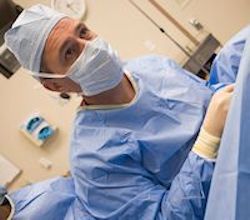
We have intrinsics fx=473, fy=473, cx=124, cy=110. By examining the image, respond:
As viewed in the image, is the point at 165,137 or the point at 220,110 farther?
the point at 165,137

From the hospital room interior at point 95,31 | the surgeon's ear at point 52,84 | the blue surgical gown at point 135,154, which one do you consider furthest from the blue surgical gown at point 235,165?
the hospital room interior at point 95,31

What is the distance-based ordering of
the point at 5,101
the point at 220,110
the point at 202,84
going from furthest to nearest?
the point at 5,101 → the point at 202,84 → the point at 220,110

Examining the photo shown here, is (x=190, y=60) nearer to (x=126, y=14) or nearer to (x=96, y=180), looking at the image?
(x=126, y=14)

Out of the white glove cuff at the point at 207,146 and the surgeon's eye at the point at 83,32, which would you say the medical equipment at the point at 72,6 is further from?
Answer: the white glove cuff at the point at 207,146

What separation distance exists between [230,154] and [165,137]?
1.27ft

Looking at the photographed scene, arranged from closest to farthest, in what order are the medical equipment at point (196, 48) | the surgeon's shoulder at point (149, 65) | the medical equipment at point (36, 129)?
the surgeon's shoulder at point (149, 65) → the medical equipment at point (36, 129) → the medical equipment at point (196, 48)

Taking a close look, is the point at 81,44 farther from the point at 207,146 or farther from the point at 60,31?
the point at 207,146

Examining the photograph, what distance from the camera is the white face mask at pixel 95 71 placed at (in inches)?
52.0

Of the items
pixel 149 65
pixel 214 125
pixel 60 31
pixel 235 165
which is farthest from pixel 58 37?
pixel 235 165

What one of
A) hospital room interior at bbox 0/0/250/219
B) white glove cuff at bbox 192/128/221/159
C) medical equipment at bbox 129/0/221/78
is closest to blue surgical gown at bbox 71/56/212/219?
white glove cuff at bbox 192/128/221/159

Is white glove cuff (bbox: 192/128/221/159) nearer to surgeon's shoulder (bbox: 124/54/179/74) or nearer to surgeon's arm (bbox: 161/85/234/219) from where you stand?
surgeon's arm (bbox: 161/85/234/219)

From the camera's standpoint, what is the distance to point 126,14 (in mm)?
2365

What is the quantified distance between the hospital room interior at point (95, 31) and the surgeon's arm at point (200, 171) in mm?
1150

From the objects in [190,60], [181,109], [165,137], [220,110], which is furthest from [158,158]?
[190,60]
